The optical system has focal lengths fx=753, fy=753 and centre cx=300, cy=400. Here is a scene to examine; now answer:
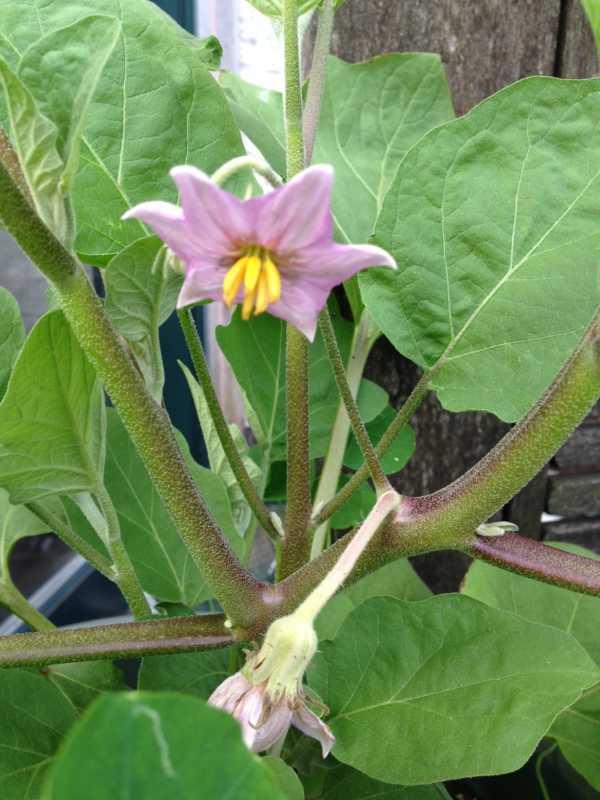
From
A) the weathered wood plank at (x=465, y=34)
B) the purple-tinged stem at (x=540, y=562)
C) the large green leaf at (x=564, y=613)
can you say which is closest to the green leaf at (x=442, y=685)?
the purple-tinged stem at (x=540, y=562)

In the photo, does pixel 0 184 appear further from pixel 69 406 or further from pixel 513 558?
pixel 513 558

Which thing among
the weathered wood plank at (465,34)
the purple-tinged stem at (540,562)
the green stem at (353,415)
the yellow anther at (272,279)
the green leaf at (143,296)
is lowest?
the purple-tinged stem at (540,562)

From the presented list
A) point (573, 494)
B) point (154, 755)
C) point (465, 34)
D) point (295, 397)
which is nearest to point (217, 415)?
point (295, 397)

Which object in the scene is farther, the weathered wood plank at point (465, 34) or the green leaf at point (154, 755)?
the weathered wood plank at point (465, 34)

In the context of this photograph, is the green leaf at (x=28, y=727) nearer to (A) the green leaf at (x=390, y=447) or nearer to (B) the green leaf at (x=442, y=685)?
(B) the green leaf at (x=442, y=685)

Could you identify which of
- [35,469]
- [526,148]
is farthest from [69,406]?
[526,148]

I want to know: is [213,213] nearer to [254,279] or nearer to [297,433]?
[254,279]
